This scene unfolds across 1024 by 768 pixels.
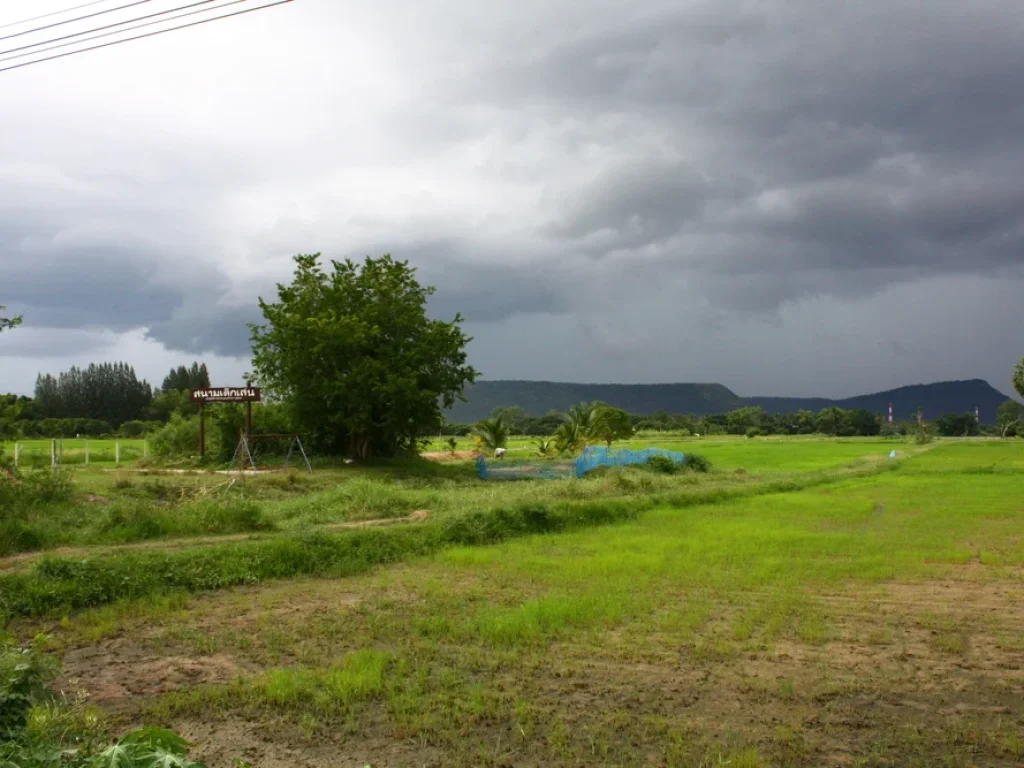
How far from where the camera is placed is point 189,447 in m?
33.6

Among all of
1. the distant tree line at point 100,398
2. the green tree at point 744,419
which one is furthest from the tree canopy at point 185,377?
the green tree at point 744,419

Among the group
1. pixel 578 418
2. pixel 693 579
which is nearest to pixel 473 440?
pixel 578 418

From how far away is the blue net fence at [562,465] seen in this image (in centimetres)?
3039

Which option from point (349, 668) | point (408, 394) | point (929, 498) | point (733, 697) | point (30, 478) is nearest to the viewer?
point (733, 697)

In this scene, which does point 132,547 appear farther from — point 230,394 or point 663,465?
point 663,465

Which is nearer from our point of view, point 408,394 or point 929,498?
→ point 929,498

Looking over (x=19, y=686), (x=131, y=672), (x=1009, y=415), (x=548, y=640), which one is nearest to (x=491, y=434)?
(x=548, y=640)

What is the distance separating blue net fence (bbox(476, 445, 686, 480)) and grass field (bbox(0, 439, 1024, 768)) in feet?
44.1

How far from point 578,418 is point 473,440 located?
20.7 ft

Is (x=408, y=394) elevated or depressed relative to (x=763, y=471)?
elevated

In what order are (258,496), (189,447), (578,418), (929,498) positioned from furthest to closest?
1. (578,418)
2. (189,447)
3. (929,498)
4. (258,496)

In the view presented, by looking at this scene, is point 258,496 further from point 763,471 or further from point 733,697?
point 763,471

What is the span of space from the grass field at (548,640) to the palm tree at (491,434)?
86.3ft

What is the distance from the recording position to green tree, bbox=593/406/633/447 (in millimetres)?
44213
